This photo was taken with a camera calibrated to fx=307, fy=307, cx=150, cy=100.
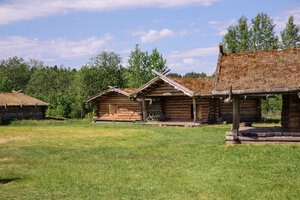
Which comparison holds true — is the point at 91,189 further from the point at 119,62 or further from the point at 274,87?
the point at 119,62

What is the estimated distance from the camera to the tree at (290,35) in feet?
183

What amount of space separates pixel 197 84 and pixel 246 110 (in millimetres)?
6244

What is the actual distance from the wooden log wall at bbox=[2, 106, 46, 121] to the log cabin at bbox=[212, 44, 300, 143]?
26652 mm

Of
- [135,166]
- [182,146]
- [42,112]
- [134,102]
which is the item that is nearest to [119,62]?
[42,112]

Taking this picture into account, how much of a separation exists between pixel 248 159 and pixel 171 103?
1915 cm

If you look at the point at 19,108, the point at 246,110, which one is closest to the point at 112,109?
the point at 19,108

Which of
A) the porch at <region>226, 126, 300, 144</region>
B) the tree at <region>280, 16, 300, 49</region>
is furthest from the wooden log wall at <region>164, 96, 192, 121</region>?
the tree at <region>280, 16, 300, 49</region>

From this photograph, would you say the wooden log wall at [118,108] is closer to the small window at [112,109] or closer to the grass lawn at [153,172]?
the small window at [112,109]

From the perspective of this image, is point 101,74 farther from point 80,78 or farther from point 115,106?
point 115,106

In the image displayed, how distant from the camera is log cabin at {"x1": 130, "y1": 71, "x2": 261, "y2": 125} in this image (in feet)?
87.8

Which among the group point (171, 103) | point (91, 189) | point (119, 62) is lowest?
point (91, 189)

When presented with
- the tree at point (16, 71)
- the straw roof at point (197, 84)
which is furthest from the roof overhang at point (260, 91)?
the tree at point (16, 71)

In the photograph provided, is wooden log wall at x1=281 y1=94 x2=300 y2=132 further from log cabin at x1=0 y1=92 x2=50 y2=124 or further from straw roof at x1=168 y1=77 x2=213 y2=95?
log cabin at x1=0 y1=92 x2=50 y2=124

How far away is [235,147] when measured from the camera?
45.2ft
